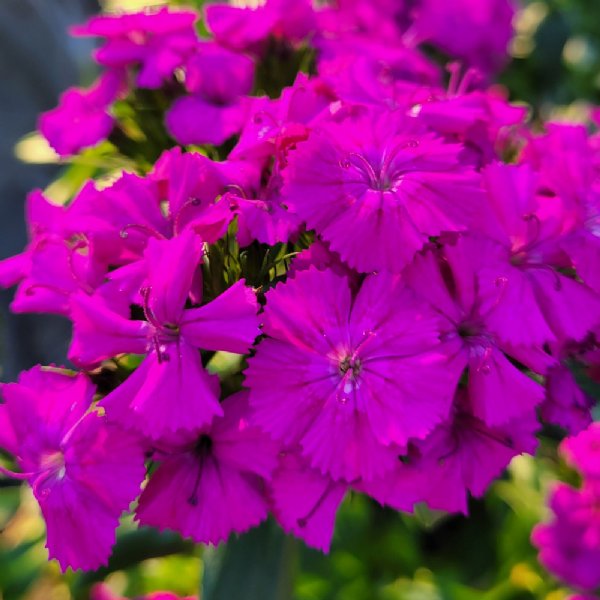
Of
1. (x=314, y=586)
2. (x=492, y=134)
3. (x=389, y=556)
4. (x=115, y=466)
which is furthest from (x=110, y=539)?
(x=389, y=556)

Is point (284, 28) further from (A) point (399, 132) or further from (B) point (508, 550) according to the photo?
(B) point (508, 550)

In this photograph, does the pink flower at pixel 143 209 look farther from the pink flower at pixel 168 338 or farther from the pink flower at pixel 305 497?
the pink flower at pixel 305 497

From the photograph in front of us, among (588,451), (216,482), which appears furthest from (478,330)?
(588,451)

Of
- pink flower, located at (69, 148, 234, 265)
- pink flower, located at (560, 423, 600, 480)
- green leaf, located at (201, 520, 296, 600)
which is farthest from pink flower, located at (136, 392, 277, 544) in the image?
pink flower, located at (560, 423, 600, 480)

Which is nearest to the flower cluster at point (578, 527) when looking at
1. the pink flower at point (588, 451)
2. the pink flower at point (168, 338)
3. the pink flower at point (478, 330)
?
the pink flower at point (588, 451)

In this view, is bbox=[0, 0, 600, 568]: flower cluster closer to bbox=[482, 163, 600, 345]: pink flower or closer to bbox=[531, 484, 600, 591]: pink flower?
bbox=[482, 163, 600, 345]: pink flower

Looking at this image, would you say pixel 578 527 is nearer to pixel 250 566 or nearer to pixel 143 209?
pixel 250 566
